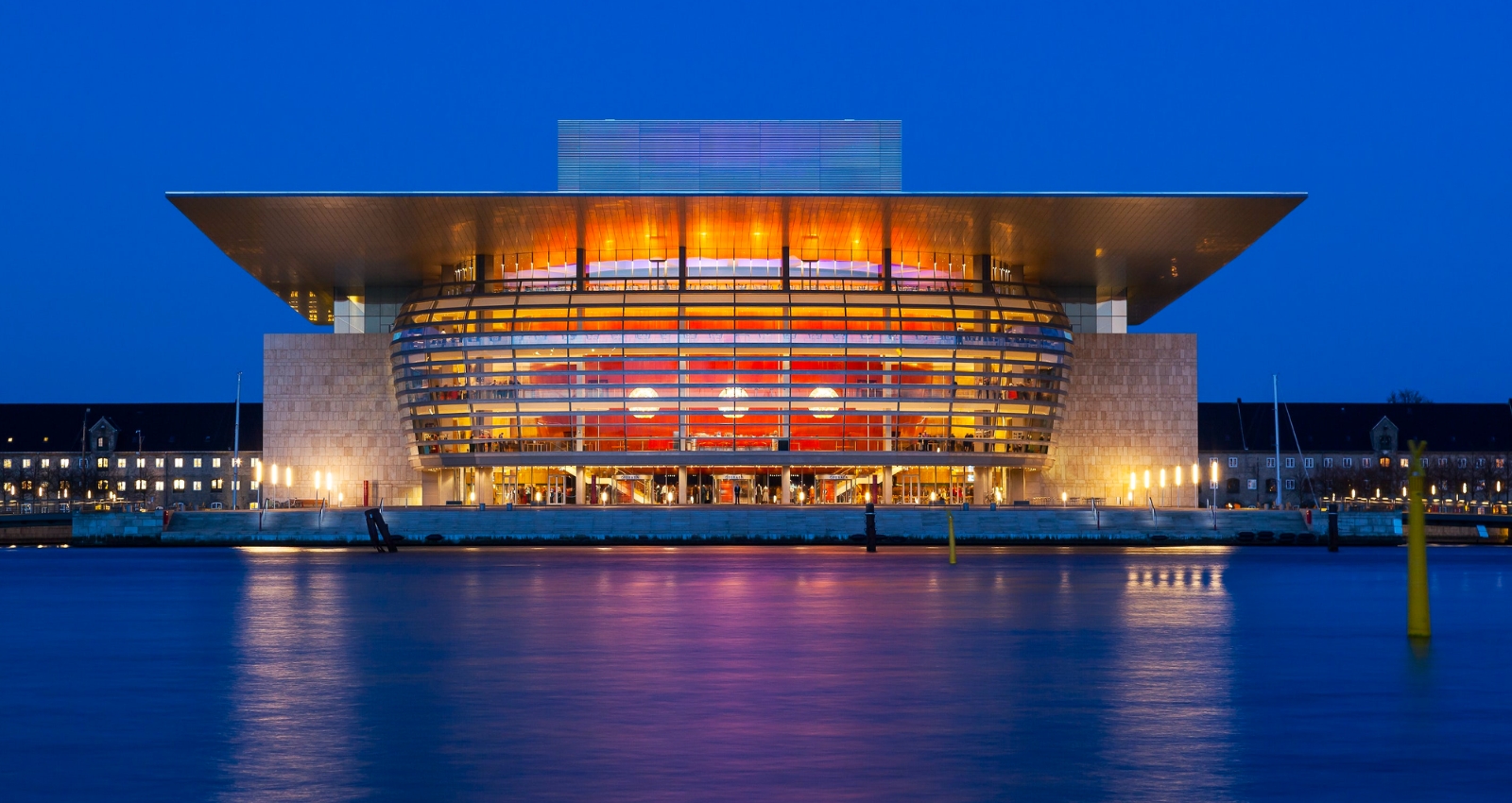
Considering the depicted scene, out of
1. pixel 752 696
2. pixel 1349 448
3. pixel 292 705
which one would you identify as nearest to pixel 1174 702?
pixel 752 696

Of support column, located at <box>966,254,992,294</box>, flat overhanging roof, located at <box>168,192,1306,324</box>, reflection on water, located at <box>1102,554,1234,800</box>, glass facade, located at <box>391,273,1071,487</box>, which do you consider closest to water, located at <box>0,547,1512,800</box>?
reflection on water, located at <box>1102,554,1234,800</box>

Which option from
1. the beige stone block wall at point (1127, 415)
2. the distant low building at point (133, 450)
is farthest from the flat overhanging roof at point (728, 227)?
the distant low building at point (133, 450)

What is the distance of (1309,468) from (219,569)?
113084mm

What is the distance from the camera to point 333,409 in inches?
3189

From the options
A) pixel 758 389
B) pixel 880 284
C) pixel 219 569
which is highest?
pixel 880 284

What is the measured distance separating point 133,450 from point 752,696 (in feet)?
465

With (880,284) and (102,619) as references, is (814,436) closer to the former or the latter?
(880,284)

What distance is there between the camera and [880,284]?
75.2m

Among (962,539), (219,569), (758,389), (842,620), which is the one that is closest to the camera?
(842,620)

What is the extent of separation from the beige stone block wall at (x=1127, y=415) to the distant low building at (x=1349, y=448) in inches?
1860

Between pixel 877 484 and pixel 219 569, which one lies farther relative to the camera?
pixel 877 484

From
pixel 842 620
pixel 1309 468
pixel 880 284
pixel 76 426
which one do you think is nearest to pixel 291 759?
pixel 842 620

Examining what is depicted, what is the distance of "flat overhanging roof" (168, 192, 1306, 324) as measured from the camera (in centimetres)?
6203

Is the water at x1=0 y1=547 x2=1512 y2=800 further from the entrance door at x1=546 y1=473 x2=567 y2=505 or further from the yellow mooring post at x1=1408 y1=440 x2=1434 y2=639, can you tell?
the entrance door at x1=546 y1=473 x2=567 y2=505
